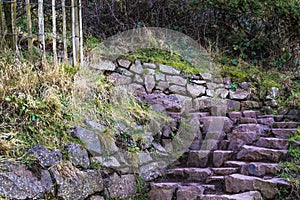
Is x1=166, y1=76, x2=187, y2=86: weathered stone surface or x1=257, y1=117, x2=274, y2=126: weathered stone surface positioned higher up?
x1=166, y1=76, x2=187, y2=86: weathered stone surface

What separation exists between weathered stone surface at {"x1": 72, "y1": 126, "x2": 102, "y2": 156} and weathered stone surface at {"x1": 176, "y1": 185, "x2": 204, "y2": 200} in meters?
0.86

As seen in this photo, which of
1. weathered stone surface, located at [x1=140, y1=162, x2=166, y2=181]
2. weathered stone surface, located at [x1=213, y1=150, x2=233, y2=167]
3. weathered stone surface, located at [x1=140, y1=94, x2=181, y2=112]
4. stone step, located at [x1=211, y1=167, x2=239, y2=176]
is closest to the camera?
Result: stone step, located at [x1=211, y1=167, x2=239, y2=176]

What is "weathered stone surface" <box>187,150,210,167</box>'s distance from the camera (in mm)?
4320

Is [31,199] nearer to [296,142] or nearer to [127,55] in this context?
[296,142]

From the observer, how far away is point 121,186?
148 inches

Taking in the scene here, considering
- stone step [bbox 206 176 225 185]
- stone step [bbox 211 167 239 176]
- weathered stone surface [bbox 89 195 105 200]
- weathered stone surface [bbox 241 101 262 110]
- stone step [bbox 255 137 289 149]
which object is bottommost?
weathered stone surface [bbox 89 195 105 200]

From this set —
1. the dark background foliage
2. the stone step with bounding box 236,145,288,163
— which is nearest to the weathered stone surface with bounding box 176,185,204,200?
the stone step with bounding box 236,145,288,163

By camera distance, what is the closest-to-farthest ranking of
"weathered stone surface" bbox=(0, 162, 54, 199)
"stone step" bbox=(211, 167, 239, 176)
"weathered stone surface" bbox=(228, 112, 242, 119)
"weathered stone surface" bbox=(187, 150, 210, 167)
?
"weathered stone surface" bbox=(0, 162, 54, 199), "stone step" bbox=(211, 167, 239, 176), "weathered stone surface" bbox=(187, 150, 210, 167), "weathered stone surface" bbox=(228, 112, 242, 119)

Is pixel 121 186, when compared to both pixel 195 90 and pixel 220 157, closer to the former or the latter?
pixel 220 157

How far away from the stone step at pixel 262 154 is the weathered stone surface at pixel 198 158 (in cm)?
38

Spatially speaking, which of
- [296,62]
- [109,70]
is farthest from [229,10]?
[109,70]

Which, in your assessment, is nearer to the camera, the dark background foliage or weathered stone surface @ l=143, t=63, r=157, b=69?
weathered stone surface @ l=143, t=63, r=157, b=69

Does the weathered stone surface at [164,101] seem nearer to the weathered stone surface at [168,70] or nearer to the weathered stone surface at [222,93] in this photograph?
the weathered stone surface at [168,70]

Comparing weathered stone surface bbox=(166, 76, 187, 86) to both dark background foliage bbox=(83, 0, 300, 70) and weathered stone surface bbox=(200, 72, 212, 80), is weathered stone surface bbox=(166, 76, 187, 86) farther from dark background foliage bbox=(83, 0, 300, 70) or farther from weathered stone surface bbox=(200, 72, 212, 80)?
dark background foliage bbox=(83, 0, 300, 70)
